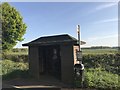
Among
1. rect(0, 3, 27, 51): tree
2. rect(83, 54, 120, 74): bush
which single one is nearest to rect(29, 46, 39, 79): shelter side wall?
rect(83, 54, 120, 74): bush

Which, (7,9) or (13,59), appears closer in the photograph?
(13,59)

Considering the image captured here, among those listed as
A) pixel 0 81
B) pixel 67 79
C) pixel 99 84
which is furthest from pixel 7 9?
pixel 99 84

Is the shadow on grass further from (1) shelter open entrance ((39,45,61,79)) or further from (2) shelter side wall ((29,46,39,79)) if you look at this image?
(1) shelter open entrance ((39,45,61,79))

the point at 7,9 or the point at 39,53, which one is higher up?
the point at 7,9

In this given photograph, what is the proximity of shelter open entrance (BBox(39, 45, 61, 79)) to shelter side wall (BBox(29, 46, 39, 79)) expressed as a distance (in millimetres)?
626

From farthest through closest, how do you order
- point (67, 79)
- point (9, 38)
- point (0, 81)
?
point (9, 38) → point (0, 81) → point (67, 79)

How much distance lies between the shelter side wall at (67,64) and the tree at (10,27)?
12871 millimetres

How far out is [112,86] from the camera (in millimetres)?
7852

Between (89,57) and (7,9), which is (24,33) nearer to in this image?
(7,9)

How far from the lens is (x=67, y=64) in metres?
9.45

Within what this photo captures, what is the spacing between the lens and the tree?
20.9 metres

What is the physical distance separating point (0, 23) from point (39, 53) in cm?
1012

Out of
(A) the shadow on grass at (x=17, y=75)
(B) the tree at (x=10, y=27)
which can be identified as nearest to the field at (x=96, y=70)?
(A) the shadow on grass at (x=17, y=75)

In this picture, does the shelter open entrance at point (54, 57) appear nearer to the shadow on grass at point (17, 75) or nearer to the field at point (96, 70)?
the shadow on grass at point (17, 75)
